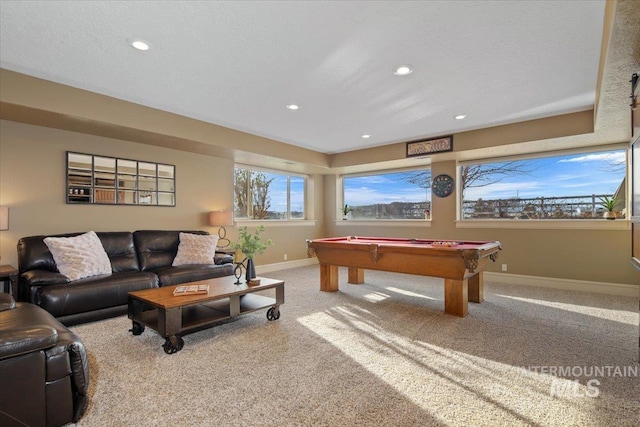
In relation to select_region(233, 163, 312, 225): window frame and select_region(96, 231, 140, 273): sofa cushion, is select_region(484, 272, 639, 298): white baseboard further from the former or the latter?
select_region(96, 231, 140, 273): sofa cushion

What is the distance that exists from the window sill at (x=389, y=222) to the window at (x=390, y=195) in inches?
7.3

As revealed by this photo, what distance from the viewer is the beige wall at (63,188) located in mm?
3646

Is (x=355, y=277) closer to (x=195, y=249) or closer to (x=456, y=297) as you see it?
(x=456, y=297)

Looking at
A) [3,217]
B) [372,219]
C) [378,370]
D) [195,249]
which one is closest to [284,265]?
[372,219]

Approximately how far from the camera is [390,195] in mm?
7055

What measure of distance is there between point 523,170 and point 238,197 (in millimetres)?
5146

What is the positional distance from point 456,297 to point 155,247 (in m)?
3.94

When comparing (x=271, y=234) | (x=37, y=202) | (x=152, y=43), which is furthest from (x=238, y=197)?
(x=152, y=43)

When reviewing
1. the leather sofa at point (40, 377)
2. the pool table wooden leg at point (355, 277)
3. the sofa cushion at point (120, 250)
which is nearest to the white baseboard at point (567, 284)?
the pool table wooden leg at point (355, 277)

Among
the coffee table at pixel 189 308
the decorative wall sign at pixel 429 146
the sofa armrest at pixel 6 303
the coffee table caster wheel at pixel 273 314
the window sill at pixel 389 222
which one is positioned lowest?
the coffee table caster wheel at pixel 273 314

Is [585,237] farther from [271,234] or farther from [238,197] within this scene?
[238,197]

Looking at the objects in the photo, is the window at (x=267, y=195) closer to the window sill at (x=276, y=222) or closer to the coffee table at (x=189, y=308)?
the window sill at (x=276, y=222)

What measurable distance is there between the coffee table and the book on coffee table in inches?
2.1

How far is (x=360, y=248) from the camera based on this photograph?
4121 millimetres
